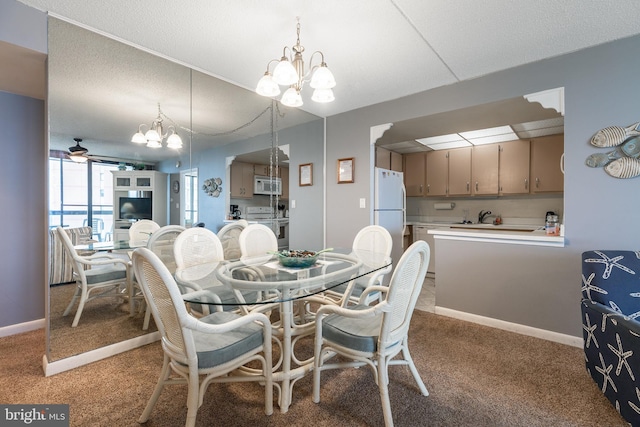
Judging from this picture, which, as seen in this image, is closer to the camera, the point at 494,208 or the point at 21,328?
the point at 21,328

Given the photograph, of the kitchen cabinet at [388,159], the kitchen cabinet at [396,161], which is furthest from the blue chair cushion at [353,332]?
the kitchen cabinet at [396,161]

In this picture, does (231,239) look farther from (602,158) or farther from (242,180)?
(602,158)

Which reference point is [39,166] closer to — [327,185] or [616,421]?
[327,185]

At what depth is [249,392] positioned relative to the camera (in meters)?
1.72

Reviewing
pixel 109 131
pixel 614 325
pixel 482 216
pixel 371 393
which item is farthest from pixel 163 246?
pixel 482 216

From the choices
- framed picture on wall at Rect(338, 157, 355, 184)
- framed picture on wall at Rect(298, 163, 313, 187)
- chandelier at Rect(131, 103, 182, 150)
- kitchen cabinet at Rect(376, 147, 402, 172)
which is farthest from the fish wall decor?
chandelier at Rect(131, 103, 182, 150)

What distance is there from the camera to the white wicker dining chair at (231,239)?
295 centimetres

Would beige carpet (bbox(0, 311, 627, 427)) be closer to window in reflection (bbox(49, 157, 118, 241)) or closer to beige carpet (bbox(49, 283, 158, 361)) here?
beige carpet (bbox(49, 283, 158, 361))

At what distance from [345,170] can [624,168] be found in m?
2.51

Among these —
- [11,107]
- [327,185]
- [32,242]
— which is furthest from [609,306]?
[11,107]

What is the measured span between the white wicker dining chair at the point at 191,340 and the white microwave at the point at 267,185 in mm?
2331

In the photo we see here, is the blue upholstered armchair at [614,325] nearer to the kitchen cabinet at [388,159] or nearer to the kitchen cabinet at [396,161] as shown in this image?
the kitchen cabinet at [388,159]

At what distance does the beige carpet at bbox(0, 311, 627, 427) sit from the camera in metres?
1.50

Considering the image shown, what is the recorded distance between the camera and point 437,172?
499cm
